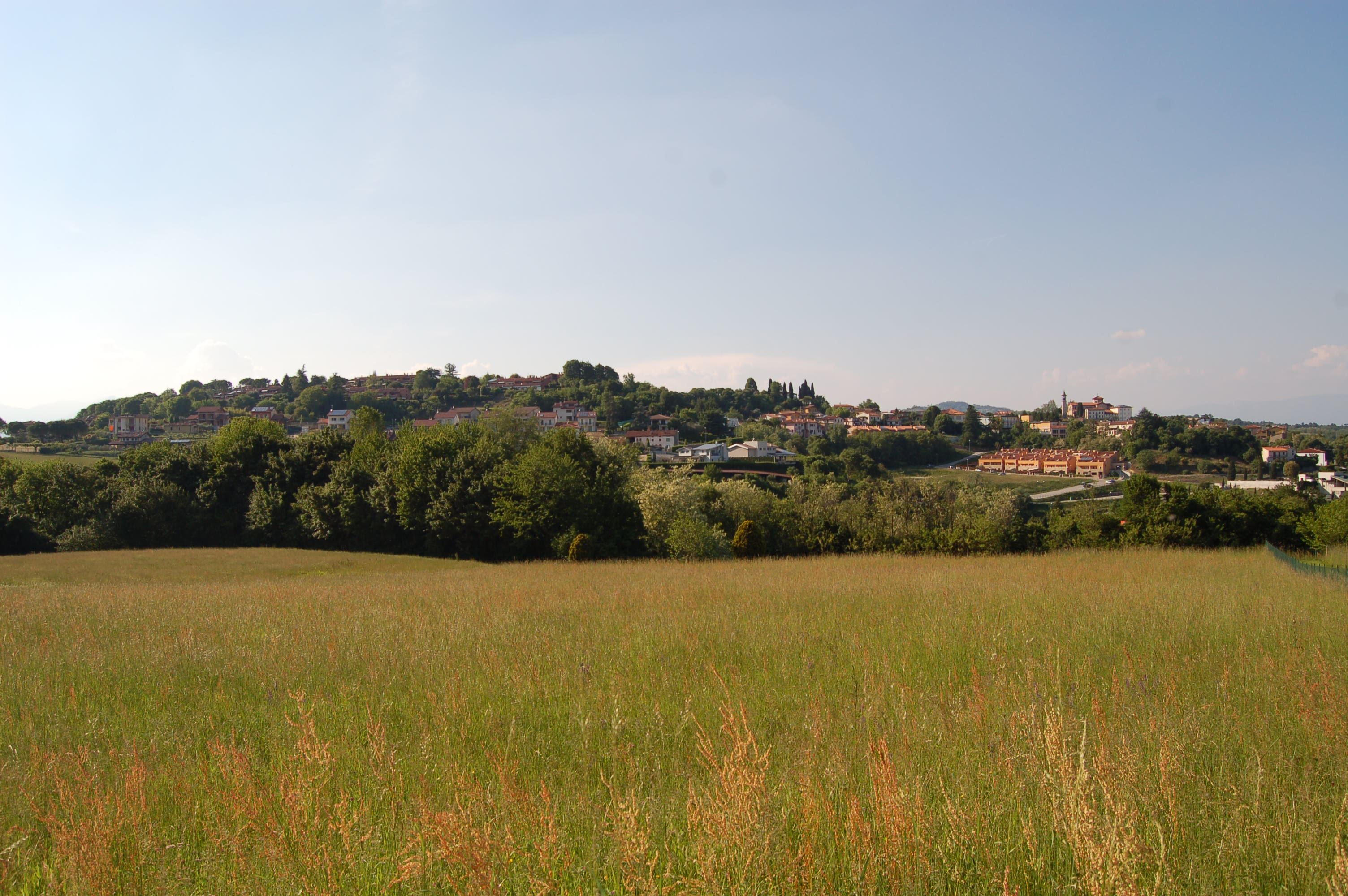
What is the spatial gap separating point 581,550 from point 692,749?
2424 cm

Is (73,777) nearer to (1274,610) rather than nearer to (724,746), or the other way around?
(724,746)

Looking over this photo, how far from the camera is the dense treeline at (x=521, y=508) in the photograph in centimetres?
2556

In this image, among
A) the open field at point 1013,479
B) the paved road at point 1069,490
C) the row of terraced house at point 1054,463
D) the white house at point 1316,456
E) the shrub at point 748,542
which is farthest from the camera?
the row of terraced house at point 1054,463

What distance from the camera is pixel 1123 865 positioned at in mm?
2264

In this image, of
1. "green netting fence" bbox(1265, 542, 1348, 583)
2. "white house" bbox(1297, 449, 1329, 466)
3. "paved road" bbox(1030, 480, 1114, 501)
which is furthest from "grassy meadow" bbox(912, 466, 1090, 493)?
"green netting fence" bbox(1265, 542, 1348, 583)

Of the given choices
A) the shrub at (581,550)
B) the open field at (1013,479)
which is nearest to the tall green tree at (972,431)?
the open field at (1013,479)

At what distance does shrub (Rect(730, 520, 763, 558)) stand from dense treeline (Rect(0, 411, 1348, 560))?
0.07 meters

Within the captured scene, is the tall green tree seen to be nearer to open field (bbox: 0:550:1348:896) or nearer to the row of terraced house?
the row of terraced house

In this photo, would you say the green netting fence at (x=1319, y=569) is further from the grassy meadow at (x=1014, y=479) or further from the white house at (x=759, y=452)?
the white house at (x=759, y=452)

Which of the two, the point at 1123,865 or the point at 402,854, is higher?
the point at 1123,865

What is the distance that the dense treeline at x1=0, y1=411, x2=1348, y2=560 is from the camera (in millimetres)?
25562

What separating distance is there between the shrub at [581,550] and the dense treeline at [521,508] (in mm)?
128

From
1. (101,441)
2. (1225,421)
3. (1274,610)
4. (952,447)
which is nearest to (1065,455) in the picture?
(952,447)

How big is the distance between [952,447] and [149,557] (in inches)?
4316
